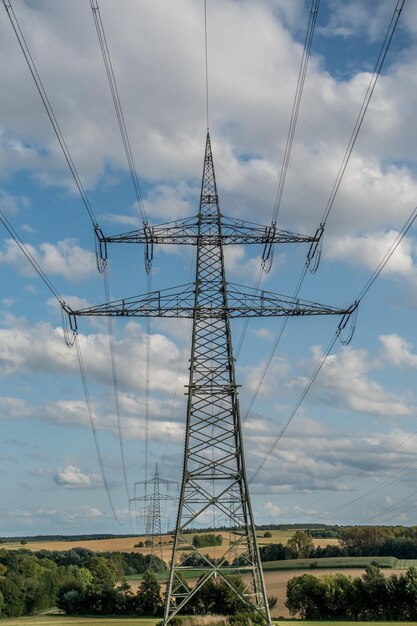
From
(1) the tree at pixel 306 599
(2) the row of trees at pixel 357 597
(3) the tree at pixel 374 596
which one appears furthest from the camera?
(1) the tree at pixel 306 599

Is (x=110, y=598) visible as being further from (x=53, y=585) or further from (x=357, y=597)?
(x=357, y=597)

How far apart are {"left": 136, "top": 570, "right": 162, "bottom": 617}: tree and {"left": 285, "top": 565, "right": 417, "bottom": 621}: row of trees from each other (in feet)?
54.3

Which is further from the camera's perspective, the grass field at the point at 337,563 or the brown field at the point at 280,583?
the grass field at the point at 337,563

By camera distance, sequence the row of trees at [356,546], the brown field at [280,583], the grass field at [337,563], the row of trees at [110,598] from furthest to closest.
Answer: the row of trees at [356,546], the grass field at [337,563], the brown field at [280,583], the row of trees at [110,598]

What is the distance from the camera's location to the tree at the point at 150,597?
9106 centimetres

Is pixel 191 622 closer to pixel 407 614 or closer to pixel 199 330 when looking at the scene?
pixel 199 330

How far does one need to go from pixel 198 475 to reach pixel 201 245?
555 inches

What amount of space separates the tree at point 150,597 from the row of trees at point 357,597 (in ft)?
54.3

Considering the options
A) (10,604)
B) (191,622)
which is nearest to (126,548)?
(10,604)

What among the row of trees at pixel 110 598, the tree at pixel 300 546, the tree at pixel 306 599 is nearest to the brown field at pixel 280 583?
the tree at pixel 306 599

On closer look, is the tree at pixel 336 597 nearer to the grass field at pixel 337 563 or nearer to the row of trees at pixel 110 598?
the row of trees at pixel 110 598

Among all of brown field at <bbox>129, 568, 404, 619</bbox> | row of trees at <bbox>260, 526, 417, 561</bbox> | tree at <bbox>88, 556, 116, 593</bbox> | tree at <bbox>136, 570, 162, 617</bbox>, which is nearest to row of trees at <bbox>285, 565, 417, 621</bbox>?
brown field at <bbox>129, 568, 404, 619</bbox>

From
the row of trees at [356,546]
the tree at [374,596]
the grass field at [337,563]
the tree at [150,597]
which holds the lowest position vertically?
the tree at [374,596]

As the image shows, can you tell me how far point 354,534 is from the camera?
171 meters
